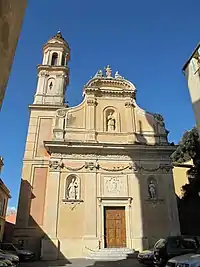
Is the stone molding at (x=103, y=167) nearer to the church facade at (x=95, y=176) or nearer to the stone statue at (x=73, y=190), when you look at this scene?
the church facade at (x=95, y=176)

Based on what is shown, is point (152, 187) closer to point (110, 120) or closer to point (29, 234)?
point (110, 120)

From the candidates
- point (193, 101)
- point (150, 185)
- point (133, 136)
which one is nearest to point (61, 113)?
point (133, 136)

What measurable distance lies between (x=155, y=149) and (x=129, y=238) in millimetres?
6336

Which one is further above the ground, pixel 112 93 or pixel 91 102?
pixel 112 93

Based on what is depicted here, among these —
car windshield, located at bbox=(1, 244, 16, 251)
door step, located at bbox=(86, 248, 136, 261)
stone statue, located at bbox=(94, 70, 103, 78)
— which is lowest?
door step, located at bbox=(86, 248, 136, 261)

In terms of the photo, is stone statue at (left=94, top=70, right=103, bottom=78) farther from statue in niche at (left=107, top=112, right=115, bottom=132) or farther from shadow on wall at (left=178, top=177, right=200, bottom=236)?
shadow on wall at (left=178, top=177, right=200, bottom=236)

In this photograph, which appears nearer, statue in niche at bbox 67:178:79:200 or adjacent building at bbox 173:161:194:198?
statue in niche at bbox 67:178:79:200

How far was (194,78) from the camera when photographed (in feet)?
27.0

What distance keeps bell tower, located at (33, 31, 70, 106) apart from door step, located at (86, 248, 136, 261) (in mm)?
11758

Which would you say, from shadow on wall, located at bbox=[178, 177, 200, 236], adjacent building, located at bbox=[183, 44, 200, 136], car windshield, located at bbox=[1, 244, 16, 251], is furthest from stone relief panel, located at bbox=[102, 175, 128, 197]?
adjacent building, located at bbox=[183, 44, 200, 136]

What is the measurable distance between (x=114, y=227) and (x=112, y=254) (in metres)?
2.34

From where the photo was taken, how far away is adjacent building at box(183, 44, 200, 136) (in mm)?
7922

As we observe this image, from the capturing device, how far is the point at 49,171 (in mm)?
16328

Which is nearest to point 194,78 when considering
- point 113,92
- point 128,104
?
point 128,104
